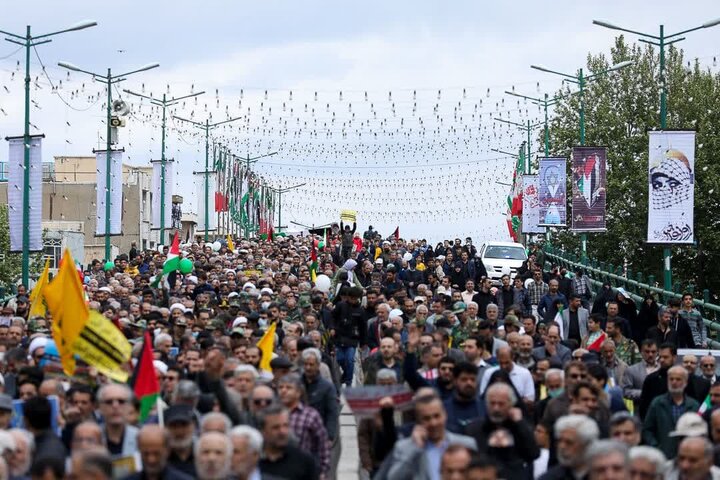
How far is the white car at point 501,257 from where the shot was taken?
4406cm

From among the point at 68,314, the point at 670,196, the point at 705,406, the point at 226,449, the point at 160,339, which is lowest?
the point at 705,406

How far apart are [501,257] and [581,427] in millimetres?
35472

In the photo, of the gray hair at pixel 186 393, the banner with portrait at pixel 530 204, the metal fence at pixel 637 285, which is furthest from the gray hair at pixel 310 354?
the banner with portrait at pixel 530 204

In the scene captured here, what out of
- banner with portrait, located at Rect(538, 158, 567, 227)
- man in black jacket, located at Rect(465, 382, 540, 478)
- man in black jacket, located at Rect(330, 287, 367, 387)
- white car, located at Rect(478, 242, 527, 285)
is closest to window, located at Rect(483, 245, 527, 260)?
white car, located at Rect(478, 242, 527, 285)

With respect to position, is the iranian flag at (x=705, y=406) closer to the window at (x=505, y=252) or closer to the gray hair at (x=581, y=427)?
the gray hair at (x=581, y=427)

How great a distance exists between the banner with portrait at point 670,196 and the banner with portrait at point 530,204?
Answer: 21.3 m

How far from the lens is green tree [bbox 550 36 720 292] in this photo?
61.3 metres

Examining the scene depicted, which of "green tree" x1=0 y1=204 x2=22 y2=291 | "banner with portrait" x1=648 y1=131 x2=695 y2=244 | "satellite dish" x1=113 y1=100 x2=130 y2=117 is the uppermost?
"satellite dish" x1=113 y1=100 x2=130 y2=117

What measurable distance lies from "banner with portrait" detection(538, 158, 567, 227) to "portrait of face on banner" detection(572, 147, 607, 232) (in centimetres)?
571

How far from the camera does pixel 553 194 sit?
42.9 m

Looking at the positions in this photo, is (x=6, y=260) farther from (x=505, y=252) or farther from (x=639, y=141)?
(x=505, y=252)

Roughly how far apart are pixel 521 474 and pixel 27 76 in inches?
1065

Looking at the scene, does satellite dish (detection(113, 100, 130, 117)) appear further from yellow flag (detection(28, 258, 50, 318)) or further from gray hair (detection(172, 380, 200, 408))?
gray hair (detection(172, 380, 200, 408))

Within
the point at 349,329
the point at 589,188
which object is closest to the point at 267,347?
the point at 349,329
